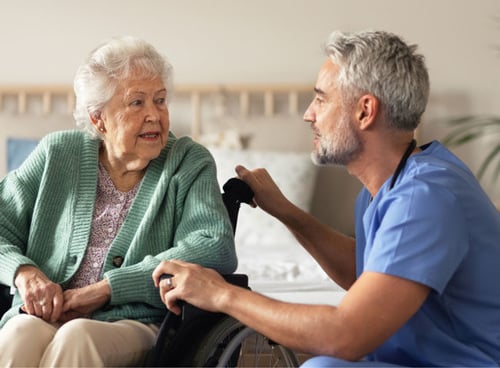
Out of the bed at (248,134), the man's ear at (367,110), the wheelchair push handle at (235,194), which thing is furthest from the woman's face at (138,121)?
the bed at (248,134)

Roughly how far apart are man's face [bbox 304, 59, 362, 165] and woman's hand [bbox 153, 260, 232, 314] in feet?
1.16

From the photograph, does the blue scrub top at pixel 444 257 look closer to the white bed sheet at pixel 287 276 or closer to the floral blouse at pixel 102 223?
the floral blouse at pixel 102 223

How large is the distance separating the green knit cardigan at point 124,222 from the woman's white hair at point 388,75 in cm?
45

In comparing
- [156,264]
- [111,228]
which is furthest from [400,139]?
[111,228]

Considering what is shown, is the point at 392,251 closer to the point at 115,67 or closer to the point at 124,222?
the point at 124,222

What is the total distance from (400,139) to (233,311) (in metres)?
0.49

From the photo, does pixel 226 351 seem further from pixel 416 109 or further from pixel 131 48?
pixel 131 48

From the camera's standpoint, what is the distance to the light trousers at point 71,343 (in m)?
1.69

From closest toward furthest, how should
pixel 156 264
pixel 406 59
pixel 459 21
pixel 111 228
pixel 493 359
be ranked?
pixel 493 359 → pixel 406 59 → pixel 156 264 → pixel 111 228 → pixel 459 21

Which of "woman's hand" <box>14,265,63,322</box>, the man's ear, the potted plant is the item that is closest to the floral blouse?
"woman's hand" <box>14,265,63,322</box>

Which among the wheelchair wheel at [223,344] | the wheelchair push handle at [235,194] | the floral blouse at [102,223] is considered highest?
the wheelchair push handle at [235,194]

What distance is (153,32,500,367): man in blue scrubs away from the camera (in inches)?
58.4

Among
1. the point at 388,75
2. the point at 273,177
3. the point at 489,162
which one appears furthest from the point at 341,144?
the point at 489,162

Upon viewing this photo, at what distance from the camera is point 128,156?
2100 millimetres
